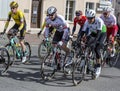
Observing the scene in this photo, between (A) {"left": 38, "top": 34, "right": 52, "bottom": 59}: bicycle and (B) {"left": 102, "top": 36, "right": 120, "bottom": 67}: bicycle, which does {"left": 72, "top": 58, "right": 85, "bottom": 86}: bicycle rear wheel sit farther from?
(A) {"left": 38, "top": 34, "right": 52, "bottom": 59}: bicycle

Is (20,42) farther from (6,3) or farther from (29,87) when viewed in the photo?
(6,3)

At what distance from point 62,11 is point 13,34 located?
14.5 meters

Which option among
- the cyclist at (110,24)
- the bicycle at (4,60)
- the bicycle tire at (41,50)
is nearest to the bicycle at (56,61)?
the bicycle at (4,60)

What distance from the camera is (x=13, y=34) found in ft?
38.0

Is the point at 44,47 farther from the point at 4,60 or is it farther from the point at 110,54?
the point at 4,60

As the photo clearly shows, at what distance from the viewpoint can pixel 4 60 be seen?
409 inches

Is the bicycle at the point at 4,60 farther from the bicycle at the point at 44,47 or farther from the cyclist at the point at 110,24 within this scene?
the cyclist at the point at 110,24

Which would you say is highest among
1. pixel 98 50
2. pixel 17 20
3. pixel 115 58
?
pixel 17 20

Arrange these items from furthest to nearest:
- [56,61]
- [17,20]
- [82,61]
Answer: [17,20] → [56,61] → [82,61]

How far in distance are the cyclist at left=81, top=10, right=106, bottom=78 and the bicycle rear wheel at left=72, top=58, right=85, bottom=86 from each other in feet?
2.46

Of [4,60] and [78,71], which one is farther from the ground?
[4,60]

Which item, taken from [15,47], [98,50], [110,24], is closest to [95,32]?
[98,50]

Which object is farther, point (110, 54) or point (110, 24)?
point (110, 54)

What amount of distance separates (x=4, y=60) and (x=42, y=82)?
1.24 m
